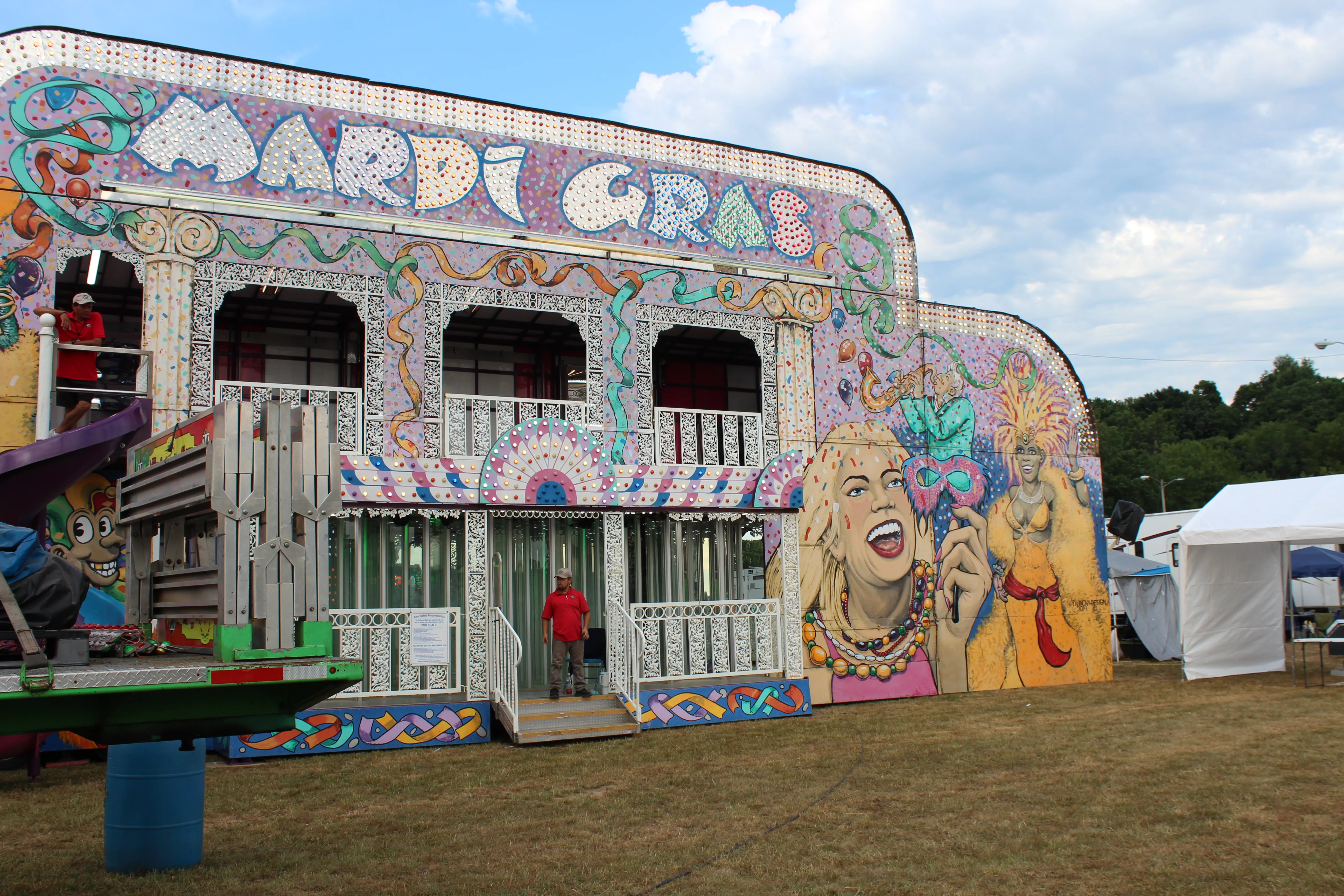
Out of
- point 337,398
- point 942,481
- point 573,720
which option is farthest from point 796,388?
point 337,398

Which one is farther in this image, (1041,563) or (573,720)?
(1041,563)

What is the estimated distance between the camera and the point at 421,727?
38.3 feet

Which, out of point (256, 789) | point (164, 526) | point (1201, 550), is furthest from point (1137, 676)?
point (164, 526)

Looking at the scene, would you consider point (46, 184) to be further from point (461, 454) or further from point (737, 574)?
point (737, 574)

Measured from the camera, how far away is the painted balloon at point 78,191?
37.7 ft

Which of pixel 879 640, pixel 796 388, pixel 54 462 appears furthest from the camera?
pixel 879 640

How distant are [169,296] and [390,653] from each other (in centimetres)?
457

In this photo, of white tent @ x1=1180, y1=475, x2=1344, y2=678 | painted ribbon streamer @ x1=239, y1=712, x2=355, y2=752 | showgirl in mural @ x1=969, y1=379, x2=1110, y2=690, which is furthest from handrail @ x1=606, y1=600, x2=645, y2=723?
white tent @ x1=1180, y1=475, x2=1344, y2=678

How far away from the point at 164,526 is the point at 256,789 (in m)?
4.52

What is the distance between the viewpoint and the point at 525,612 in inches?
534

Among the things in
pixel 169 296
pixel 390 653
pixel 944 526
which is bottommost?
pixel 390 653

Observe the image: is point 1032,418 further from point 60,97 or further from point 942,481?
point 60,97

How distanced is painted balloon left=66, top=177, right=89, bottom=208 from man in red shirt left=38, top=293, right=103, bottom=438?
1.00 meters

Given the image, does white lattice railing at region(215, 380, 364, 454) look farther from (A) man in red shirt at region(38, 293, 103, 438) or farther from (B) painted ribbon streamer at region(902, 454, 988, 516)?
(B) painted ribbon streamer at region(902, 454, 988, 516)
